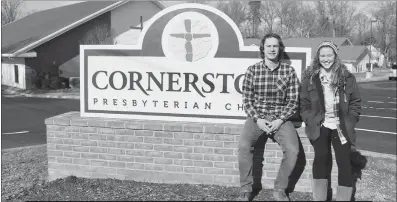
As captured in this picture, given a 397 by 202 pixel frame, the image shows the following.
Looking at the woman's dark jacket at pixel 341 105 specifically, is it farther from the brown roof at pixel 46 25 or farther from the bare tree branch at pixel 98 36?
the brown roof at pixel 46 25

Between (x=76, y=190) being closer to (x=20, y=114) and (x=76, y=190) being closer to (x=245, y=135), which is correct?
(x=245, y=135)

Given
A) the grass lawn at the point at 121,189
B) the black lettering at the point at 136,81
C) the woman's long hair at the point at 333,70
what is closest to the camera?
the woman's long hair at the point at 333,70

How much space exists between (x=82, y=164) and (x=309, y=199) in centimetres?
295

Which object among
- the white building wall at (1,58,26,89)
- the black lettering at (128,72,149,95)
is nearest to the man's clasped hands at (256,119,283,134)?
the black lettering at (128,72,149,95)

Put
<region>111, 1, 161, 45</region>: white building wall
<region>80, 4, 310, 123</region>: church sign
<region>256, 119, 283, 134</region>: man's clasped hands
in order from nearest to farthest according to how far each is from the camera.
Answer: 1. <region>256, 119, 283, 134</region>: man's clasped hands
2. <region>80, 4, 310, 123</region>: church sign
3. <region>111, 1, 161, 45</region>: white building wall

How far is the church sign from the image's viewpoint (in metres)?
5.19

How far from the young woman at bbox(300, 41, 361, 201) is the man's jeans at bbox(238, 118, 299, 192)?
0.22 metres

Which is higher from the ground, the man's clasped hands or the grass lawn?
the man's clasped hands

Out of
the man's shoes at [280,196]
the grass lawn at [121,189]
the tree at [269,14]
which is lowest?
the grass lawn at [121,189]

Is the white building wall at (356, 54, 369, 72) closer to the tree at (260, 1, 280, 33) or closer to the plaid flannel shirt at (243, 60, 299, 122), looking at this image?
the tree at (260, 1, 280, 33)

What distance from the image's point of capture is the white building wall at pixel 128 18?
24.7m

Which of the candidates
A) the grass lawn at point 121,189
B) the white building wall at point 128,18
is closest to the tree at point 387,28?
the white building wall at point 128,18

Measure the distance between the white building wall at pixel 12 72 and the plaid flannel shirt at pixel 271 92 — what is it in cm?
2170

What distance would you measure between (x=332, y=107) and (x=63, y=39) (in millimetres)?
22323
